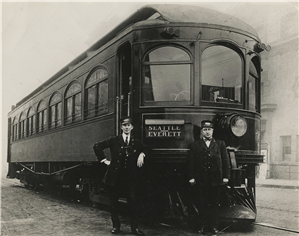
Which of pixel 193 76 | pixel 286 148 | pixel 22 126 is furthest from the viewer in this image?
pixel 286 148

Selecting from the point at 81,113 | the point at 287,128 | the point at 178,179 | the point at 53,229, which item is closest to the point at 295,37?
the point at 287,128

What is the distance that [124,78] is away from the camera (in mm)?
6926

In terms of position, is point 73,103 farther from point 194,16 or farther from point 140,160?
point 140,160

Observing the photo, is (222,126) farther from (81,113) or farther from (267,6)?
(267,6)

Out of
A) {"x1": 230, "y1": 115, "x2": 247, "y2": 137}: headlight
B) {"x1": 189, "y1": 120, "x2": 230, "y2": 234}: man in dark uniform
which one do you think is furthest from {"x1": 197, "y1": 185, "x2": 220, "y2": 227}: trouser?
{"x1": 230, "y1": 115, "x2": 247, "y2": 137}: headlight

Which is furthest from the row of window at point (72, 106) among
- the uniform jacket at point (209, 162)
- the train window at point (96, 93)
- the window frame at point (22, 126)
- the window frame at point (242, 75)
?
the uniform jacket at point (209, 162)

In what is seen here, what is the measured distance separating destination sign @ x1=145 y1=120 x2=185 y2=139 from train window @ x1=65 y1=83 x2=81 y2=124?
9.73 ft

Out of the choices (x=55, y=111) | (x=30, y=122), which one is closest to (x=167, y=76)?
(x=55, y=111)

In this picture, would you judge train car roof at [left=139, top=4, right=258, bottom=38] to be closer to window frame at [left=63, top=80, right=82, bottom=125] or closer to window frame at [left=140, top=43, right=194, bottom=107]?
window frame at [left=140, top=43, right=194, bottom=107]

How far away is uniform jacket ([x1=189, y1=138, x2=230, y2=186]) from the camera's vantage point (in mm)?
5539

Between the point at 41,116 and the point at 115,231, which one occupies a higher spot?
the point at 41,116

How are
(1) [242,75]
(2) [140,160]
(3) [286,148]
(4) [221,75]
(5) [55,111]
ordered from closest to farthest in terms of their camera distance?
(2) [140,160] < (4) [221,75] < (1) [242,75] < (5) [55,111] < (3) [286,148]

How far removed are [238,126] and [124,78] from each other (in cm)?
215

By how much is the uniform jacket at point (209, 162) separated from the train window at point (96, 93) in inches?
A: 92.2
